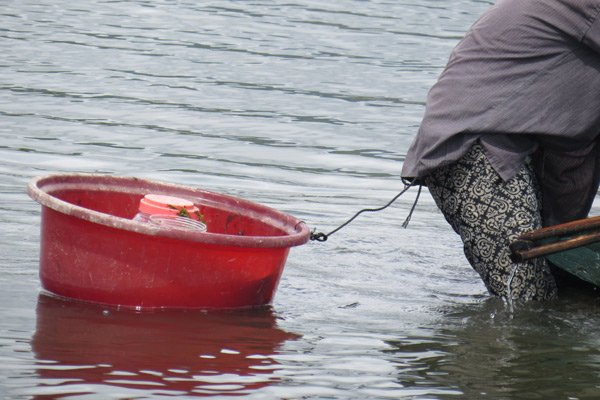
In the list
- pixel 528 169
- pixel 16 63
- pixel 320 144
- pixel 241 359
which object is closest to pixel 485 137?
pixel 528 169

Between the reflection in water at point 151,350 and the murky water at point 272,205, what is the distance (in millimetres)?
10

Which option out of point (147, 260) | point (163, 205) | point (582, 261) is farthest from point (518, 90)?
point (147, 260)

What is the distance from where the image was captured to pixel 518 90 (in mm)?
5215

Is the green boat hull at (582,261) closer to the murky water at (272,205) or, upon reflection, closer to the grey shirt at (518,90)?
the murky water at (272,205)

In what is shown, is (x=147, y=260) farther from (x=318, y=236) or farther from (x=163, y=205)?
(x=318, y=236)

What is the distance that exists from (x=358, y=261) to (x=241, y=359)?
1.73 meters

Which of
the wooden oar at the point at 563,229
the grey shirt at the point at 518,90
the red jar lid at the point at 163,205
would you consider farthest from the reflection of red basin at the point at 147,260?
the wooden oar at the point at 563,229

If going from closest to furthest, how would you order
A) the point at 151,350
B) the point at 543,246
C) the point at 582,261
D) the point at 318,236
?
the point at 151,350 < the point at 543,246 < the point at 318,236 < the point at 582,261

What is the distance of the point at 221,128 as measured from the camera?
9695 millimetres

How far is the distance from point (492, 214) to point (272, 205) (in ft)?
7.22

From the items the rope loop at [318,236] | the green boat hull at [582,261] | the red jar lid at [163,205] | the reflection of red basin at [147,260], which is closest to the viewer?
the reflection of red basin at [147,260]

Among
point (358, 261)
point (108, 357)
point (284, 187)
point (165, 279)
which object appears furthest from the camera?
point (284, 187)

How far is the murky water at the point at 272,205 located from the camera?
4.58 metres

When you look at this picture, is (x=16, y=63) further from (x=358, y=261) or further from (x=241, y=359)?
(x=241, y=359)
